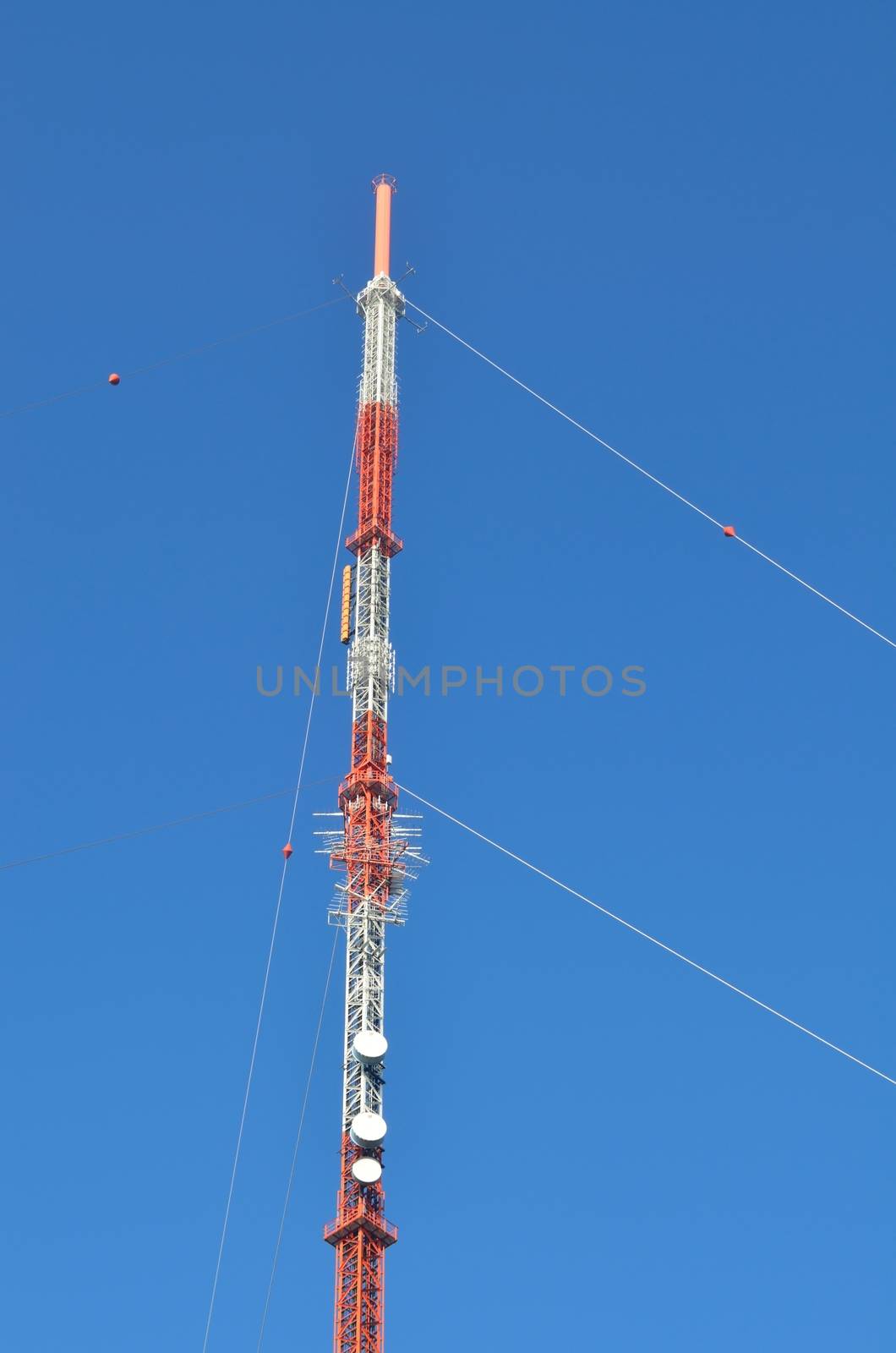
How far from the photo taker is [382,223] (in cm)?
11056

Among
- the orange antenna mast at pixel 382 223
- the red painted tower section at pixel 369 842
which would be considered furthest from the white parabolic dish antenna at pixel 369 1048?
the orange antenna mast at pixel 382 223

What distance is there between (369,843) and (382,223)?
104ft

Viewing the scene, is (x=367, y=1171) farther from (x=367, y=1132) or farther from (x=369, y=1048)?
(x=369, y=1048)

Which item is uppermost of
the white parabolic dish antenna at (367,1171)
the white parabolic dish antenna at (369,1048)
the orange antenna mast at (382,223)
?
the orange antenna mast at (382,223)

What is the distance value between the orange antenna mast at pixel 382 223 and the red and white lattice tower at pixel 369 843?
54mm

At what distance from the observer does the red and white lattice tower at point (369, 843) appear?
3403 inches

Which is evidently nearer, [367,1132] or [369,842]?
[367,1132]

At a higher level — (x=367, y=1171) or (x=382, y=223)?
(x=382, y=223)

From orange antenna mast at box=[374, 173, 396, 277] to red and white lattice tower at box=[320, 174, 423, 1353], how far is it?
54mm

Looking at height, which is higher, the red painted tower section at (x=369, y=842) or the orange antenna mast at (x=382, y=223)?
the orange antenna mast at (x=382, y=223)

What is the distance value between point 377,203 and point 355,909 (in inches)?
1413

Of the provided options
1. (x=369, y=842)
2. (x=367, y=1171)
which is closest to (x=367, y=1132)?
(x=367, y=1171)

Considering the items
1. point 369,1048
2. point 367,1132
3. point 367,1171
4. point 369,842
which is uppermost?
point 369,842

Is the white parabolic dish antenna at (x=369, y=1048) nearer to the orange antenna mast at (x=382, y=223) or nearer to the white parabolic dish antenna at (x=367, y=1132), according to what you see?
the white parabolic dish antenna at (x=367, y=1132)
